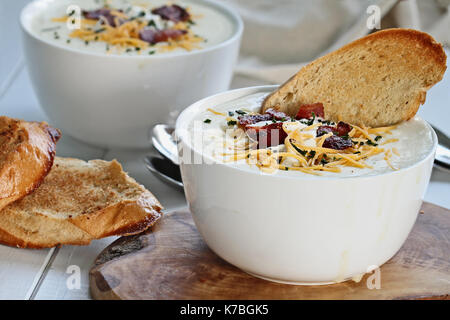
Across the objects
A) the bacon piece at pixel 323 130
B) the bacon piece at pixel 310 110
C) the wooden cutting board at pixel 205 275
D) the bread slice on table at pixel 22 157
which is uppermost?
the bacon piece at pixel 323 130

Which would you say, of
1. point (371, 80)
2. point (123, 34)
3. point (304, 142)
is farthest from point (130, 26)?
point (304, 142)

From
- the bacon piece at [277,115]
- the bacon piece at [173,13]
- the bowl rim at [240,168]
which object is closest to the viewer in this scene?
the bowl rim at [240,168]

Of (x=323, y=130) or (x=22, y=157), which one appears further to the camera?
(x=22, y=157)

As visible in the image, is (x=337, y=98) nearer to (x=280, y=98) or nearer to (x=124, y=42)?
(x=280, y=98)

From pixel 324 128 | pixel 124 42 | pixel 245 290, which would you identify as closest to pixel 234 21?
pixel 124 42

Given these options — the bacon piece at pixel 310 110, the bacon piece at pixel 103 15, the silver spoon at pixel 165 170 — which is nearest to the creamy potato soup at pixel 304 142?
the bacon piece at pixel 310 110

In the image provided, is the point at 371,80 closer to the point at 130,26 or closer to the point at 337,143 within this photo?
the point at 337,143

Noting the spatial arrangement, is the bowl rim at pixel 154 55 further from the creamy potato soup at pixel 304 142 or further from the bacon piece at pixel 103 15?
the creamy potato soup at pixel 304 142

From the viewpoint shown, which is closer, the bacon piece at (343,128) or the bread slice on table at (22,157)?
the bacon piece at (343,128)
